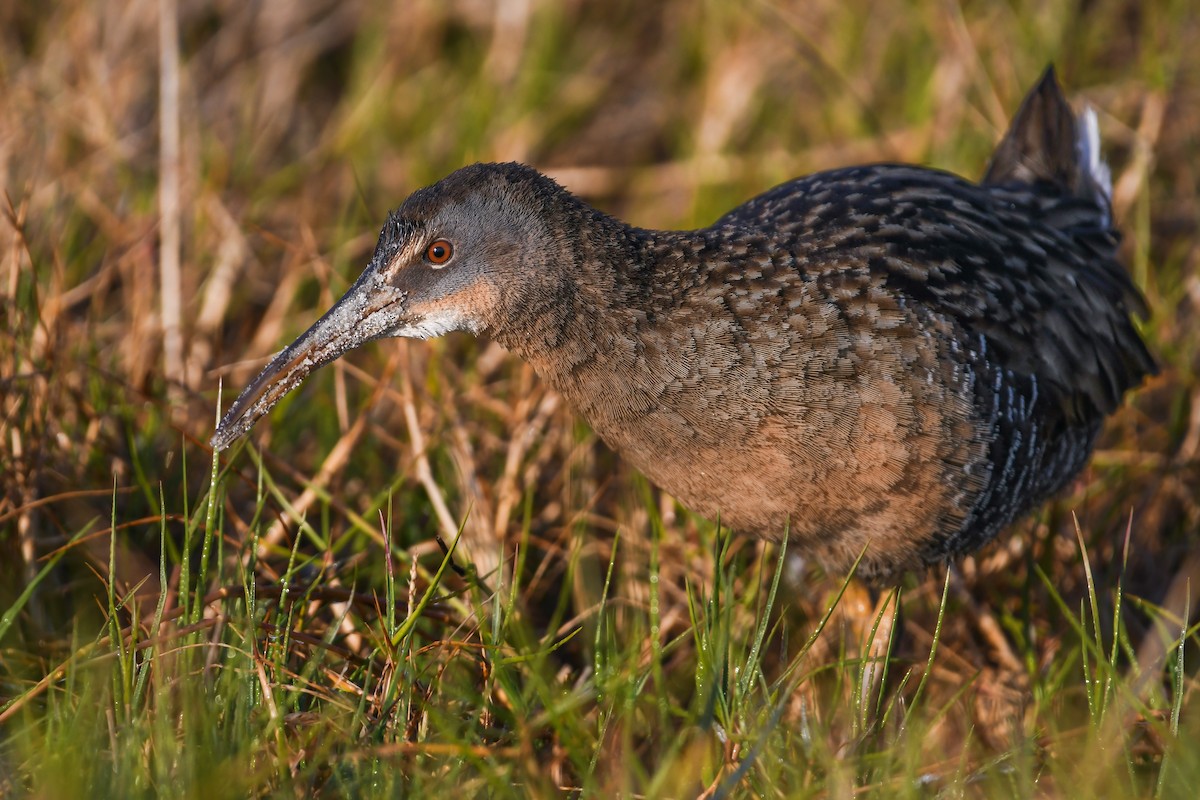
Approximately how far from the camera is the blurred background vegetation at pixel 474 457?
2898mm

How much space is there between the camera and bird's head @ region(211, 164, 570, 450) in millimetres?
3266

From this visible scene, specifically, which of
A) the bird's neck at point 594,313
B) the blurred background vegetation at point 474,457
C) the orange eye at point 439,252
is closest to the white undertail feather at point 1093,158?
the blurred background vegetation at point 474,457

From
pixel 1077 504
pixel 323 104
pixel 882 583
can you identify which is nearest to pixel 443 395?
pixel 882 583

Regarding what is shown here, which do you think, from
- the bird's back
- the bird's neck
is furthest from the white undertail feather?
the bird's neck

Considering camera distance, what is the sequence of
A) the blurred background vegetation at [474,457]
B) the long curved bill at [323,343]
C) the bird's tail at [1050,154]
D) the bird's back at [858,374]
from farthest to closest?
the bird's tail at [1050,154]
the long curved bill at [323,343]
the bird's back at [858,374]
the blurred background vegetation at [474,457]

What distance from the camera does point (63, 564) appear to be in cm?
380

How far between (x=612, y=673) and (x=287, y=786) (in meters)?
0.75

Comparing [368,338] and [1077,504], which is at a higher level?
[368,338]

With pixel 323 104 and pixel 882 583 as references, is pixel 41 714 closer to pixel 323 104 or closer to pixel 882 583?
pixel 882 583

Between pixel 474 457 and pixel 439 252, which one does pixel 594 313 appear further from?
pixel 474 457

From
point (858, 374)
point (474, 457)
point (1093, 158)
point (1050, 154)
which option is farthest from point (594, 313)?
point (1093, 158)

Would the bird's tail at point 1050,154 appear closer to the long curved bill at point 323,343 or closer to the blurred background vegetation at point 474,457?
the blurred background vegetation at point 474,457

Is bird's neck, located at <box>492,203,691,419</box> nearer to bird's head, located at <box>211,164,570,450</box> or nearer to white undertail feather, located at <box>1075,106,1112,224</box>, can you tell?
bird's head, located at <box>211,164,570,450</box>

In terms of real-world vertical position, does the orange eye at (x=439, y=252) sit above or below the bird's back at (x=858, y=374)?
above
